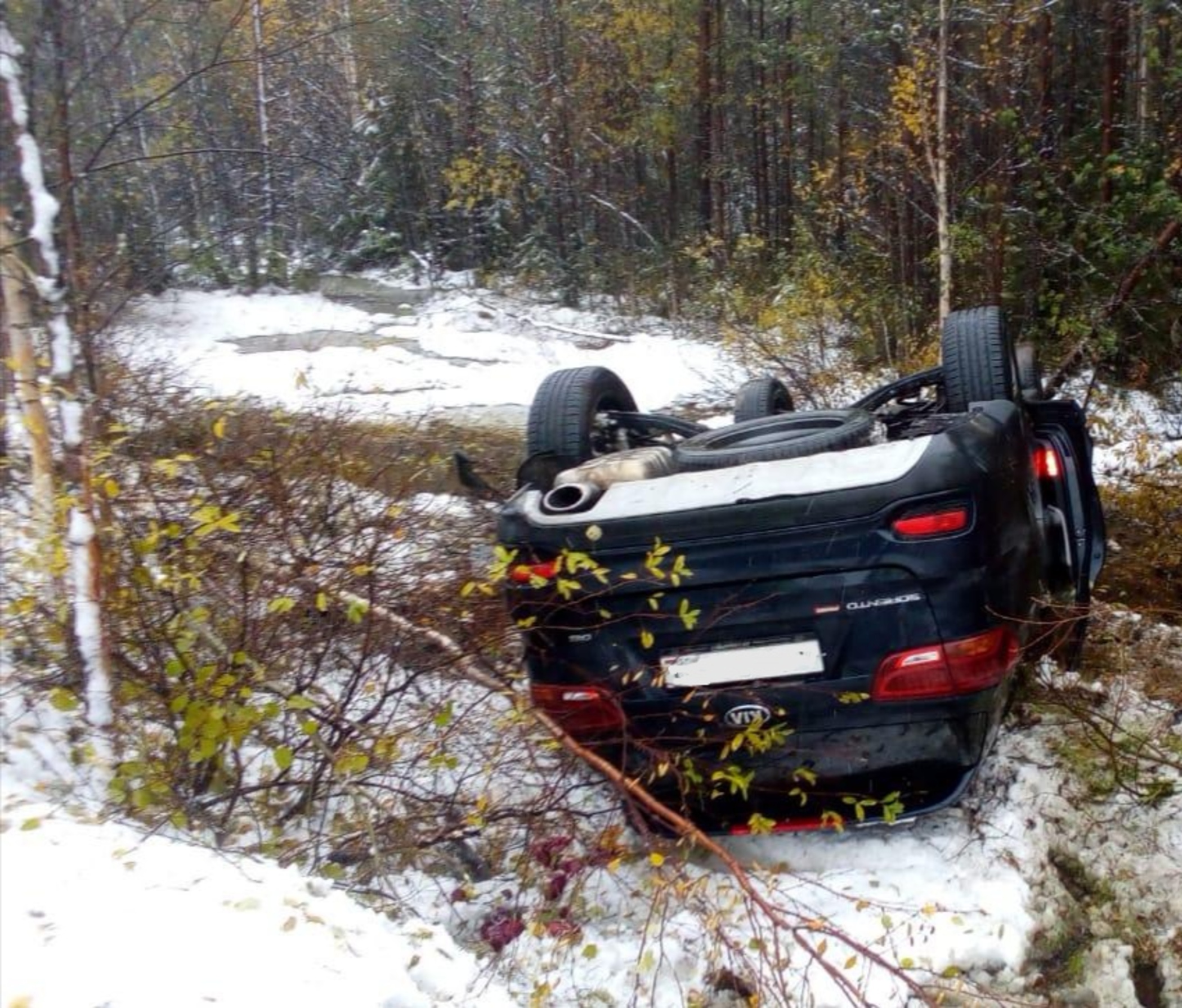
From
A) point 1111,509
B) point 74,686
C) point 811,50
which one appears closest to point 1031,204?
point 1111,509

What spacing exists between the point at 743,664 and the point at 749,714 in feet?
0.49

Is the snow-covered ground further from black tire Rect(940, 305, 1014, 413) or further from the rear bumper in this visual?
black tire Rect(940, 305, 1014, 413)

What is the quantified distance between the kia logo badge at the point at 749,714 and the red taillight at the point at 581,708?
34 cm

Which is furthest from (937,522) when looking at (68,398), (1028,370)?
(1028,370)

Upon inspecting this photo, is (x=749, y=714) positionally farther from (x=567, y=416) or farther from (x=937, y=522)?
(x=567, y=416)

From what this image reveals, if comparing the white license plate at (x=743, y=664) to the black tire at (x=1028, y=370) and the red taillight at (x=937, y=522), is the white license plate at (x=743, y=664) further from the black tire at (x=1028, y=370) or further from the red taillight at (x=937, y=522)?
the black tire at (x=1028, y=370)

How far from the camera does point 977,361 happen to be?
3902 mm

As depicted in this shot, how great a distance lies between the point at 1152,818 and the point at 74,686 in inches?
141

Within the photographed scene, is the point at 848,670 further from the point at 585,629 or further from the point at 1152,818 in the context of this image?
the point at 1152,818

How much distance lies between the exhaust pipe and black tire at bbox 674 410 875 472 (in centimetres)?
49

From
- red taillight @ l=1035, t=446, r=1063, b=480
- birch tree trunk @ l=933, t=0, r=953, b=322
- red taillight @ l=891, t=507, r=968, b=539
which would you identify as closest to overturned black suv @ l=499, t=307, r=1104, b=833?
red taillight @ l=891, t=507, r=968, b=539

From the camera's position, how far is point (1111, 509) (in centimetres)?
663

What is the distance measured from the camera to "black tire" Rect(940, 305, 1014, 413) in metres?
3.88

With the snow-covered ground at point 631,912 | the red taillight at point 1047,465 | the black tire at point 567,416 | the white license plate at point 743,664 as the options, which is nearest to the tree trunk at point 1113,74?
the red taillight at point 1047,465
